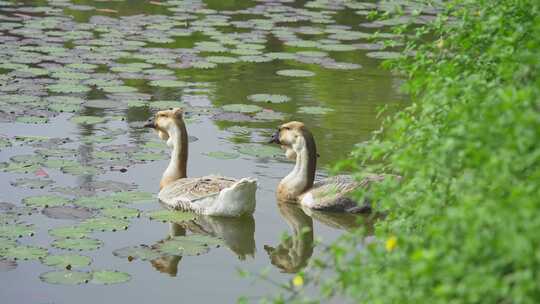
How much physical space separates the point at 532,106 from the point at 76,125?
758 centimetres

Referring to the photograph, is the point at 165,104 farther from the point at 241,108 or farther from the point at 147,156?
the point at 147,156

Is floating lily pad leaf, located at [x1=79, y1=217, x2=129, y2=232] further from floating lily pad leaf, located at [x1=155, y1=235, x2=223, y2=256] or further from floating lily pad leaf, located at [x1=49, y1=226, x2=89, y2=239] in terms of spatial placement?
floating lily pad leaf, located at [x1=155, y1=235, x2=223, y2=256]

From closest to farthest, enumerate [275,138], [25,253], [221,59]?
[25,253]
[275,138]
[221,59]

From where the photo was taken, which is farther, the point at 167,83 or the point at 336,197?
the point at 167,83

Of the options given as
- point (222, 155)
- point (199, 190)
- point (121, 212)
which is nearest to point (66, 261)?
point (121, 212)

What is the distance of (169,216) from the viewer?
29.5 ft

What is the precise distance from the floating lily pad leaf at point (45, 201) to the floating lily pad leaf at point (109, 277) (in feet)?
4.93

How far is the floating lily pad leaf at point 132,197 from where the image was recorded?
9.16 metres

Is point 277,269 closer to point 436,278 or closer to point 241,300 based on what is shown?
point 241,300

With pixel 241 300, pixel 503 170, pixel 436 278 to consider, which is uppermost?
pixel 503 170

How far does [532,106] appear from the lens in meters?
4.43

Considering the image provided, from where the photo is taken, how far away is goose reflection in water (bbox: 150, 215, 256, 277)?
8430 mm

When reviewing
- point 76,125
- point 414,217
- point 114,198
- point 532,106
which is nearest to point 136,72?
point 76,125

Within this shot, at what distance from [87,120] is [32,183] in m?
2.09
